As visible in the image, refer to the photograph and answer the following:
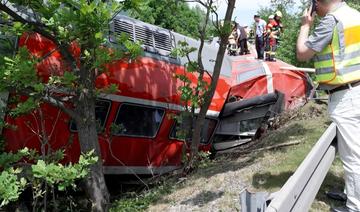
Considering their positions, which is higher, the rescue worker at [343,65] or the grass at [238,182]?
the rescue worker at [343,65]

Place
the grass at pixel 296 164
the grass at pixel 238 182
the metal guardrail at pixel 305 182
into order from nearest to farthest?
the metal guardrail at pixel 305 182, the grass at pixel 296 164, the grass at pixel 238 182

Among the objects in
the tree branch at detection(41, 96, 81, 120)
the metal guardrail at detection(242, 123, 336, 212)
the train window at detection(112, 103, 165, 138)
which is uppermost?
the metal guardrail at detection(242, 123, 336, 212)

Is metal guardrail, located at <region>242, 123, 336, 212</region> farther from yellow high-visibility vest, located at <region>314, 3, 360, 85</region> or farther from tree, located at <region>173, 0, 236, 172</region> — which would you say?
tree, located at <region>173, 0, 236, 172</region>

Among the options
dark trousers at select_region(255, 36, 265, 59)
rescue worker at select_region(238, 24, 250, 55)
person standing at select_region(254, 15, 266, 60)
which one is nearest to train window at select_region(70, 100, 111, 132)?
person standing at select_region(254, 15, 266, 60)

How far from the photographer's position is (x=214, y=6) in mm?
7449

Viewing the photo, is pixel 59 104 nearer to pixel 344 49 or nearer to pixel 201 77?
pixel 201 77

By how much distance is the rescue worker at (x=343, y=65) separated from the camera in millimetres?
3801

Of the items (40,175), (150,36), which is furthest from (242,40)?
(40,175)

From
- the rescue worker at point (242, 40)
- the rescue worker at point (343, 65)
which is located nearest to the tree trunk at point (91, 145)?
the rescue worker at point (343, 65)

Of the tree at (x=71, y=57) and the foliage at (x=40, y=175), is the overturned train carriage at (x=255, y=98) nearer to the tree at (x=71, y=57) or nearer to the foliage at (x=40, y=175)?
the tree at (x=71, y=57)

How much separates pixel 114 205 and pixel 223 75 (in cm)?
402

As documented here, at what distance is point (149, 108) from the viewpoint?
27.5 feet

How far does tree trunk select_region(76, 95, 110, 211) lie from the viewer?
21.0 ft

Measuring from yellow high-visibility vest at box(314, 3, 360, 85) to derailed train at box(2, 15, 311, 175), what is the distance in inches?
119
